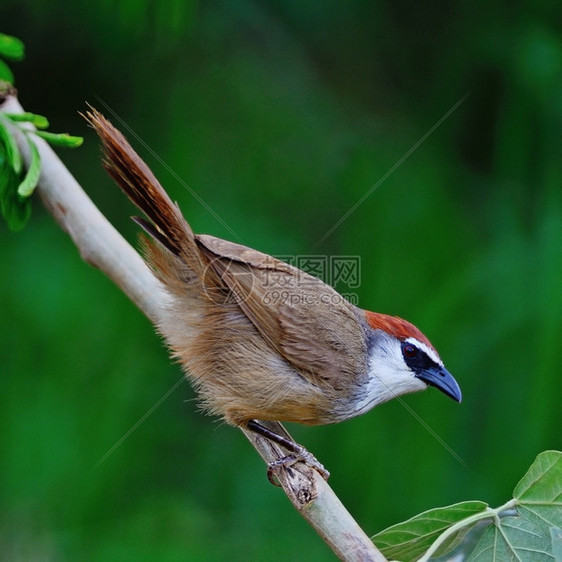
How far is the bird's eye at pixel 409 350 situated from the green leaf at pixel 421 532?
0.72m

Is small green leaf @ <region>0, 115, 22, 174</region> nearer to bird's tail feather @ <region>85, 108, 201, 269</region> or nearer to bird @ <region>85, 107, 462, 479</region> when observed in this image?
bird's tail feather @ <region>85, 108, 201, 269</region>

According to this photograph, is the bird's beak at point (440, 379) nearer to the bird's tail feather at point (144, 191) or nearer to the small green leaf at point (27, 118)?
the bird's tail feather at point (144, 191)

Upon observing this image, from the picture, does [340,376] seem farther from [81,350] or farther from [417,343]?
[81,350]

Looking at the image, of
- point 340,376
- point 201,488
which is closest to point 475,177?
point 340,376

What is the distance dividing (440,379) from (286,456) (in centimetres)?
51

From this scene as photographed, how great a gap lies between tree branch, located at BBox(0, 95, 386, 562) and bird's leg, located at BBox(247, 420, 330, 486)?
33 millimetres

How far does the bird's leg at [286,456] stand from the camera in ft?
6.70

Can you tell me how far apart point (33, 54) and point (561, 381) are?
8.14 ft

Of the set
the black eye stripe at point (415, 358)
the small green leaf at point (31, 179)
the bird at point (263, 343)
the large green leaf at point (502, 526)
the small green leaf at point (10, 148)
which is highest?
the small green leaf at point (10, 148)

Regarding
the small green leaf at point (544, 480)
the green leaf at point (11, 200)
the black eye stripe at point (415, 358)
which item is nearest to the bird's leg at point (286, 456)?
the black eye stripe at point (415, 358)

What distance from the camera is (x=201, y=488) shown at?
299cm

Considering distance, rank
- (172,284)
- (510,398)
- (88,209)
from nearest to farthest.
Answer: (88,209) < (172,284) < (510,398)

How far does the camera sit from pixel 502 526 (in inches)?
59.4

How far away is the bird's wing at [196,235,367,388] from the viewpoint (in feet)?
6.89
